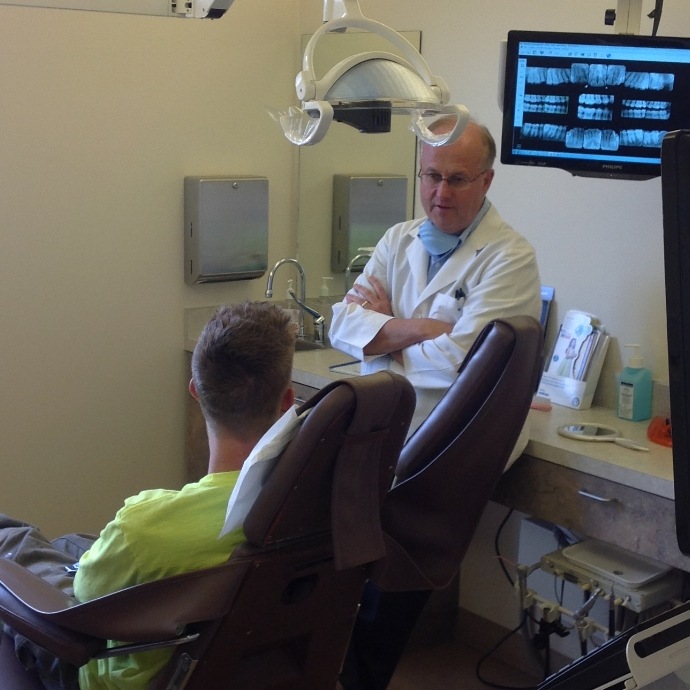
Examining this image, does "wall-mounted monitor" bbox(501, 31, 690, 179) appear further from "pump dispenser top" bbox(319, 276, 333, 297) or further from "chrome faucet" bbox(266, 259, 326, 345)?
"pump dispenser top" bbox(319, 276, 333, 297)

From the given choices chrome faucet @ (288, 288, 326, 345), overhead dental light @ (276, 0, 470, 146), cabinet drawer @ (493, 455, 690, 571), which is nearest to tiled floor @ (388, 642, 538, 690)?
cabinet drawer @ (493, 455, 690, 571)

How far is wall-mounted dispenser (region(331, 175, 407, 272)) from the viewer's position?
3180 millimetres

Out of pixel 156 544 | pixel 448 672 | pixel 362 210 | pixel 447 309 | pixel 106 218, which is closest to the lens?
Result: pixel 156 544

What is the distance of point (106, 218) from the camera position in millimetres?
2982

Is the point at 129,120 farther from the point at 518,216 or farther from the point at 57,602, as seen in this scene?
the point at 57,602

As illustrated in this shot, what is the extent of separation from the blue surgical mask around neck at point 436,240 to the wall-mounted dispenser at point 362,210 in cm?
68

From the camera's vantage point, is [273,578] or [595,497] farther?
[595,497]

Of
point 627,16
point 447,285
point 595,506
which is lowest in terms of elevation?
point 595,506

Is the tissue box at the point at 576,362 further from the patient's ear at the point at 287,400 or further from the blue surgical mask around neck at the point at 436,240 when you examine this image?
the patient's ear at the point at 287,400

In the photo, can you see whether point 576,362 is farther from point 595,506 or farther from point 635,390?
point 595,506

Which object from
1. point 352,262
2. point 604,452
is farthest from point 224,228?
point 604,452

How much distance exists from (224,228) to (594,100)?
1.37 meters

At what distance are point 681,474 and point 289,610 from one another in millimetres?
925

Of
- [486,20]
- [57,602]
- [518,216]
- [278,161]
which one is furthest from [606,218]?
[57,602]
